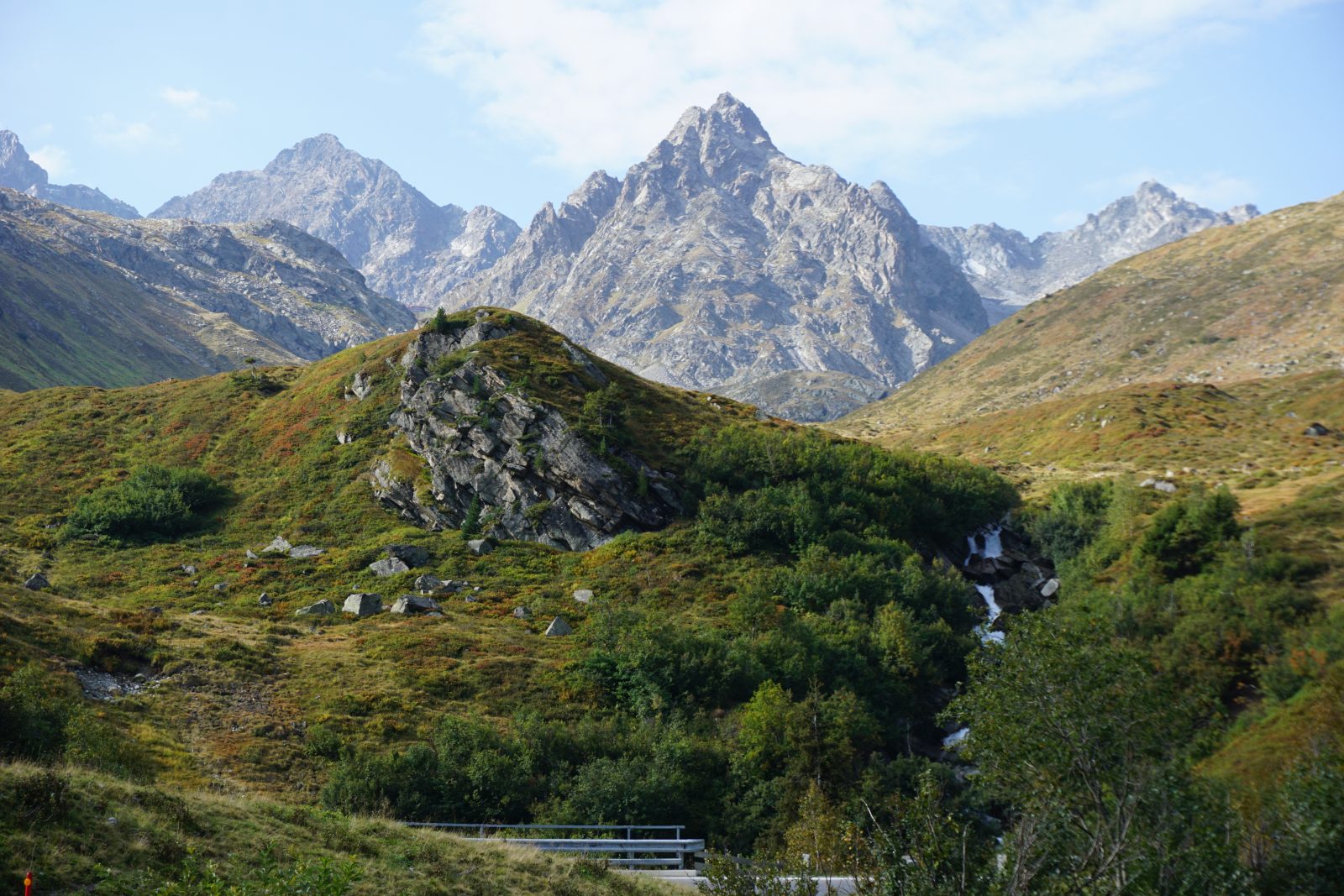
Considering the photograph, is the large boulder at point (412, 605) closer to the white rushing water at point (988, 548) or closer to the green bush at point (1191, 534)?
the white rushing water at point (988, 548)

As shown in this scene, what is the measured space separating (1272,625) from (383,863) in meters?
50.5

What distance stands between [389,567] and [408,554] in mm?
1935

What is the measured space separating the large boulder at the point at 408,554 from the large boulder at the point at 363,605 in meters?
7.61

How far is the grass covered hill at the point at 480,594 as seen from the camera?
35094 millimetres

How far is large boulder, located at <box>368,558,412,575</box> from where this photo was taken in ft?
205

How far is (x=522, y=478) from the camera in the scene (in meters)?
72.8

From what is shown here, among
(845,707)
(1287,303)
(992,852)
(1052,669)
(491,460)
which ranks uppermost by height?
(1287,303)

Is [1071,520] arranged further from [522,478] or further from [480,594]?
[480,594]

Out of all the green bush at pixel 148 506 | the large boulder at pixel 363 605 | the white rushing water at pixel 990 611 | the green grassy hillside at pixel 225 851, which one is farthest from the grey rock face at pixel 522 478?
the green grassy hillside at pixel 225 851

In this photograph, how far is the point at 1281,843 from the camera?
818 inches

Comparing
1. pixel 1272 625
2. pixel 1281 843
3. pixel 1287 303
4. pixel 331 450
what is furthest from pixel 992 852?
pixel 1287 303

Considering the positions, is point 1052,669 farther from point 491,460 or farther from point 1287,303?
point 1287,303

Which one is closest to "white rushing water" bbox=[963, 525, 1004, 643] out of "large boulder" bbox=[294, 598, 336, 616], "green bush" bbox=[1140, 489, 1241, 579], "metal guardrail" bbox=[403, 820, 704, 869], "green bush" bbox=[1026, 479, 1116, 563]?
"green bush" bbox=[1026, 479, 1116, 563]

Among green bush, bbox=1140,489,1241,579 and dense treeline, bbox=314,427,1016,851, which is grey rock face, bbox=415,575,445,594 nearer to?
dense treeline, bbox=314,427,1016,851
